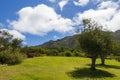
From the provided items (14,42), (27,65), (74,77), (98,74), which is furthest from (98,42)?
(14,42)

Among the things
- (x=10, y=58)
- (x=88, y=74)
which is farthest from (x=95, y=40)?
(x=10, y=58)

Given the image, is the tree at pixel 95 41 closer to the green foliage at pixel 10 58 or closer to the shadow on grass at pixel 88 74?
the shadow on grass at pixel 88 74

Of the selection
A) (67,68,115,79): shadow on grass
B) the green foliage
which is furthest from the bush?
(67,68,115,79): shadow on grass

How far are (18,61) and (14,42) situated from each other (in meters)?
17.1

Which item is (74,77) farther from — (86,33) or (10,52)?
(10,52)

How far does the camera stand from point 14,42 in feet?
246

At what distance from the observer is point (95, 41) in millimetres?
55125

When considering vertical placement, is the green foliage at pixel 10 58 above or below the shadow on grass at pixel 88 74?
above

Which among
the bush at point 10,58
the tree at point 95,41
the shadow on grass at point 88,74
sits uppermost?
the tree at point 95,41

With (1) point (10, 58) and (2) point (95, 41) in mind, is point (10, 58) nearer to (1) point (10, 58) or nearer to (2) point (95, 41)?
(1) point (10, 58)

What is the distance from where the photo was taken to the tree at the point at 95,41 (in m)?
55.3

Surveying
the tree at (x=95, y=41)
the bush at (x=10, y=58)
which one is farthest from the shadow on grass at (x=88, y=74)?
the bush at (x=10, y=58)

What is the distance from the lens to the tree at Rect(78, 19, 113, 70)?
55.3 metres

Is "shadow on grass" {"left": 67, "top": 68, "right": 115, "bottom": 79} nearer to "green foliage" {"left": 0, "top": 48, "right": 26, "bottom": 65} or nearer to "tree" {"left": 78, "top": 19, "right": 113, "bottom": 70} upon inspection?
"tree" {"left": 78, "top": 19, "right": 113, "bottom": 70}
